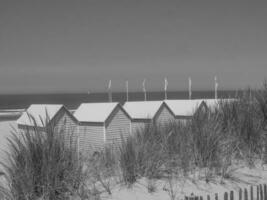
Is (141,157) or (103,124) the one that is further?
(103,124)

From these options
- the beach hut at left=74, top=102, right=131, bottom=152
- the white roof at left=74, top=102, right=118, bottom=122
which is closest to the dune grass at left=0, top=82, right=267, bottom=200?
the beach hut at left=74, top=102, right=131, bottom=152

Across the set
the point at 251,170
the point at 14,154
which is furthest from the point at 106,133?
the point at 14,154

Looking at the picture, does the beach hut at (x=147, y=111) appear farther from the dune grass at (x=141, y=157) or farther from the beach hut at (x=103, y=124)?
the dune grass at (x=141, y=157)

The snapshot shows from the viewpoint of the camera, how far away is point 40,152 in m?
5.07

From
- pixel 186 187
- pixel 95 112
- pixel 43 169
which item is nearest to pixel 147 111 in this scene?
pixel 95 112

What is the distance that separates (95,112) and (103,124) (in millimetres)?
1359

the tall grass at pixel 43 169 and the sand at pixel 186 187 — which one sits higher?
the tall grass at pixel 43 169

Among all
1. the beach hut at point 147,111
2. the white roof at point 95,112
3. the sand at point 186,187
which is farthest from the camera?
the beach hut at point 147,111

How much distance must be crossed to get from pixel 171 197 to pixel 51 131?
202cm

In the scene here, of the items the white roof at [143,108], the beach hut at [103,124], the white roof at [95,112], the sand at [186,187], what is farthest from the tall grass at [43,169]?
the white roof at [143,108]

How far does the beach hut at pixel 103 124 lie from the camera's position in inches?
778

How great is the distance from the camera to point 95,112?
2081cm

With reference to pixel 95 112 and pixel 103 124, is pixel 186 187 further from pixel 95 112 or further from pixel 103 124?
pixel 95 112

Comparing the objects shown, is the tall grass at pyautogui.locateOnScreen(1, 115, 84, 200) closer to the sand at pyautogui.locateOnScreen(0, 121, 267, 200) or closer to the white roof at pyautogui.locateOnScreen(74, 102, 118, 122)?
the sand at pyautogui.locateOnScreen(0, 121, 267, 200)
